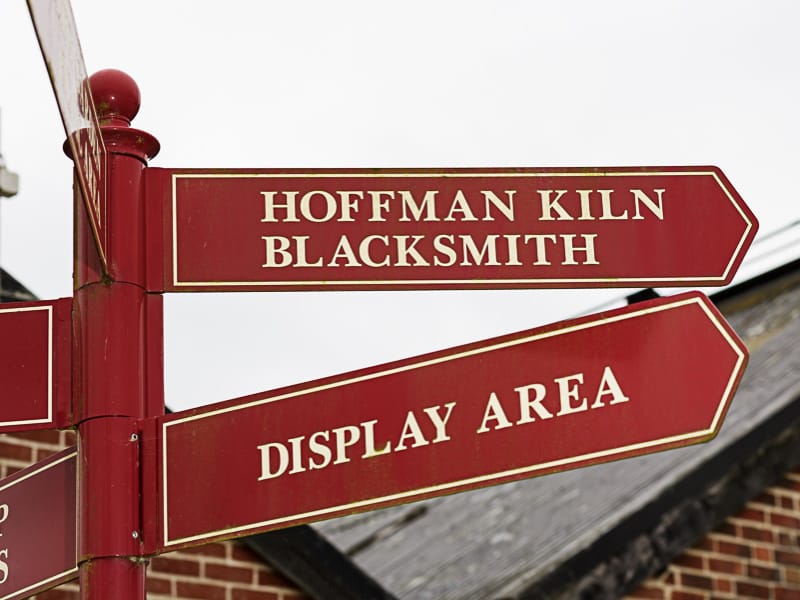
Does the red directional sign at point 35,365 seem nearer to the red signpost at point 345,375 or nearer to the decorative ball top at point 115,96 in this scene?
the red signpost at point 345,375

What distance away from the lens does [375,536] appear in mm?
8625

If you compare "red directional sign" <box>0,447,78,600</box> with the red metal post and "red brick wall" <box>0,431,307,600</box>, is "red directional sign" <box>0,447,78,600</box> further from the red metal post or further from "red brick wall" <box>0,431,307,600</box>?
"red brick wall" <box>0,431,307,600</box>

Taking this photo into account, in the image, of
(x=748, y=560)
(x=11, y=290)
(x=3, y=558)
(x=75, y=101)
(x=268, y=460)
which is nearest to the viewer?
(x=75, y=101)

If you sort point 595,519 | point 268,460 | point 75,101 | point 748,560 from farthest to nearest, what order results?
point 748,560, point 595,519, point 268,460, point 75,101

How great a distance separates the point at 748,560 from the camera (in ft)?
23.8

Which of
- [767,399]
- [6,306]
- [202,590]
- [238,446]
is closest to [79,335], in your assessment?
[6,306]

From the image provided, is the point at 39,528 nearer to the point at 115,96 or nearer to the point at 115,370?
the point at 115,370

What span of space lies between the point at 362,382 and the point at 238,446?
297mm

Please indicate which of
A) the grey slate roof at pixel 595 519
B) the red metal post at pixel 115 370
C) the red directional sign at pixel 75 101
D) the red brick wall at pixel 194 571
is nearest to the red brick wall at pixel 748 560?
the grey slate roof at pixel 595 519

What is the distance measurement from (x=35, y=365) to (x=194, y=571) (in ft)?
10.1

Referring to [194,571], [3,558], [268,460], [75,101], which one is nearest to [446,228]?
[268,460]

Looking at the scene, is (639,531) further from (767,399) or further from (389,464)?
(389,464)

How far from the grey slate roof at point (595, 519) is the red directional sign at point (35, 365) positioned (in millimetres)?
3550

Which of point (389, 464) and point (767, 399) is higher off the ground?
point (767, 399)
